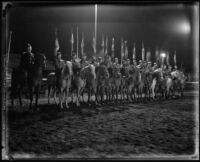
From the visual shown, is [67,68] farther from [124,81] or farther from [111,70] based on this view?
[124,81]

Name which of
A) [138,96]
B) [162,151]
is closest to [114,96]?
[138,96]

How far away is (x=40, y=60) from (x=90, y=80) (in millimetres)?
856

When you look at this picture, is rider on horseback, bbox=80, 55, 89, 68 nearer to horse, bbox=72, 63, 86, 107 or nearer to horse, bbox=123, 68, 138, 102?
horse, bbox=72, 63, 86, 107

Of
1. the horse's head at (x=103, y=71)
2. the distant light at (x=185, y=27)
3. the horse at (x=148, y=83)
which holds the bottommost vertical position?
the horse at (x=148, y=83)

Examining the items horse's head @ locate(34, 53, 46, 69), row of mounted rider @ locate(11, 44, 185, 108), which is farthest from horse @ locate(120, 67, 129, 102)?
horse's head @ locate(34, 53, 46, 69)

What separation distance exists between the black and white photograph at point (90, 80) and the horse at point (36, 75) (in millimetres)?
16

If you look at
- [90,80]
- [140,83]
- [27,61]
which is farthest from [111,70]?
[27,61]

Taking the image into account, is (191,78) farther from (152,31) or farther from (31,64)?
(31,64)

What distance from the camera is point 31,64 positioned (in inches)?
143

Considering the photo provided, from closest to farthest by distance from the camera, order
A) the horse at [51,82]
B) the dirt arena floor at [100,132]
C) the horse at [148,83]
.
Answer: the dirt arena floor at [100,132]
the horse at [51,82]
the horse at [148,83]

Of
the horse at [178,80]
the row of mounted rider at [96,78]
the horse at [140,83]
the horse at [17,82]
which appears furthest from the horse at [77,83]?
the horse at [178,80]

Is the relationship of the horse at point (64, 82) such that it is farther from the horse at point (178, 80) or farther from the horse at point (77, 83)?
the horse at point (178, 80)

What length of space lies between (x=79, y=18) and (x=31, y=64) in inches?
41.4

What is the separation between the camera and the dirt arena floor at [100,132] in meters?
3.52
